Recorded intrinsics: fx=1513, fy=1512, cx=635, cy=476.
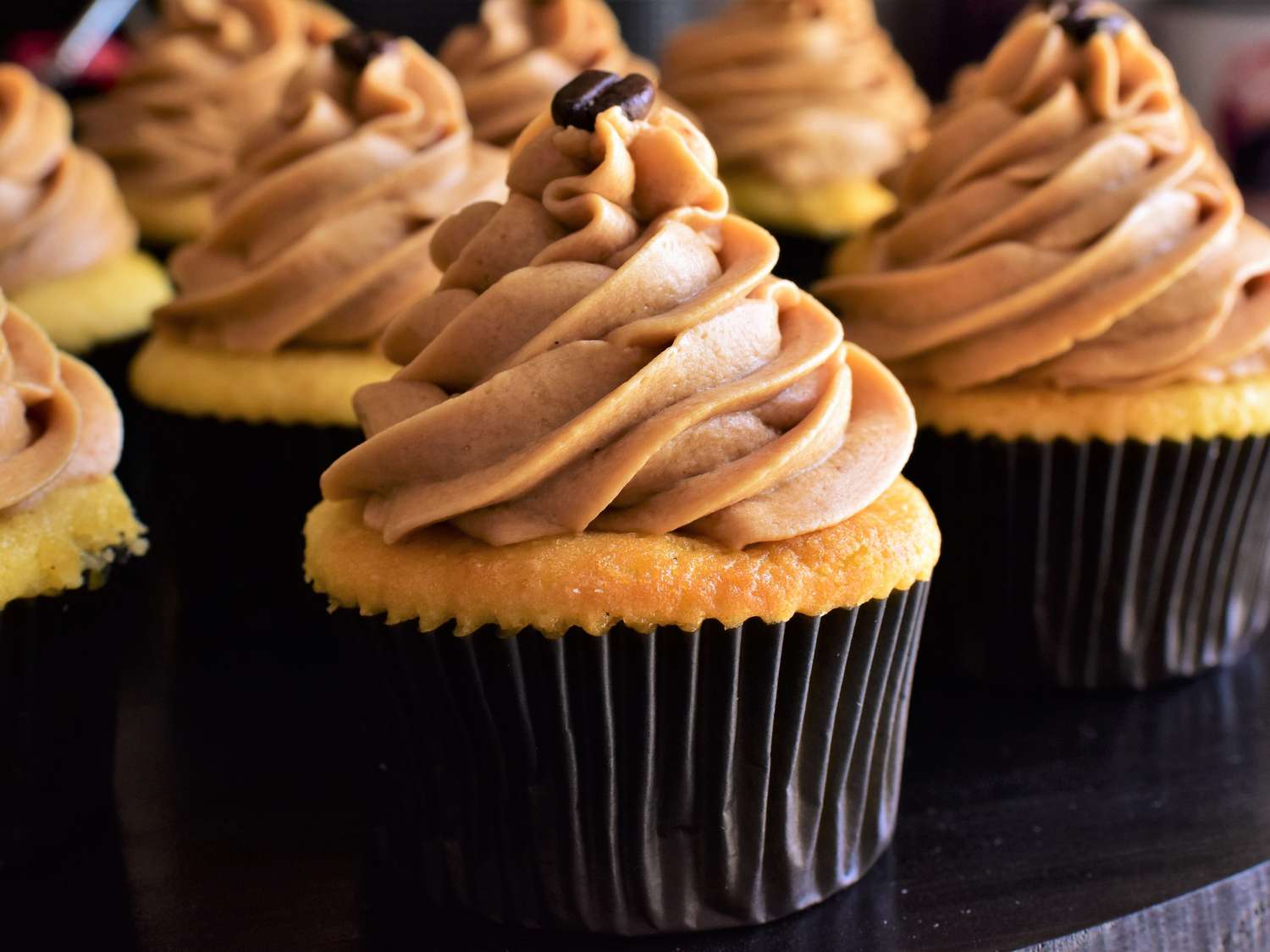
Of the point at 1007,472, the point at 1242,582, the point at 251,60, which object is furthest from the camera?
the point at 251,60

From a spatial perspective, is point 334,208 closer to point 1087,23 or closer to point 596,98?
point 596,98

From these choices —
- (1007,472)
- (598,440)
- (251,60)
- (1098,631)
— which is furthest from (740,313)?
(251,60)

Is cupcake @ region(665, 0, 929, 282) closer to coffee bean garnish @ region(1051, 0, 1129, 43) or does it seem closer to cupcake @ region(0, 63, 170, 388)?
coffee bean garnish @ region(1051, 0, 1129, 43)

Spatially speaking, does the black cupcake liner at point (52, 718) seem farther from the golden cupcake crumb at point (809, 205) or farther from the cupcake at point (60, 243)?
the golden cupcake crumb at point (809, 205)

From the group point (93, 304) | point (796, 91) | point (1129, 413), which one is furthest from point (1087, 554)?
point (93, 304)

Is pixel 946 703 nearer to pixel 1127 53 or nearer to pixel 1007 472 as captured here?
pixel 1007 472

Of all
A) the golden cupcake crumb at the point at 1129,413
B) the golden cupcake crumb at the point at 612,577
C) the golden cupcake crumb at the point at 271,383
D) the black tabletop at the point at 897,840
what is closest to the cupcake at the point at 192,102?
the golden cupcake crumb at the point at 271,383
